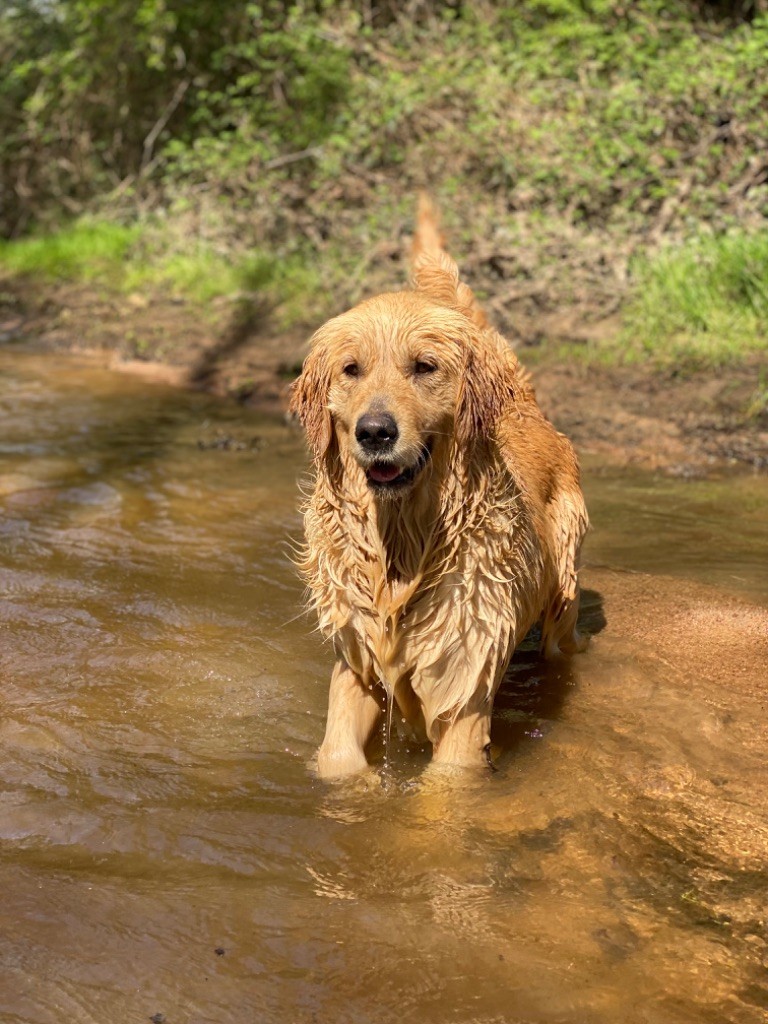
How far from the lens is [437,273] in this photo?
5410 millimetres

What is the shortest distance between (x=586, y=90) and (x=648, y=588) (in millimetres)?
7549

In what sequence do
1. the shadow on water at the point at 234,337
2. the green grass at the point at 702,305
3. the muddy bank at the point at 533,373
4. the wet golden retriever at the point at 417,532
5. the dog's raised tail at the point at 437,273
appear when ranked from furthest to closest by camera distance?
the shadow on water at the point at 234,337 < the green grass at the point at 702,305 < the muddy bank at the point at 533,373 < the dog's raised tail at the point at 437,273 < the wet golden retriever at the point at 417,532

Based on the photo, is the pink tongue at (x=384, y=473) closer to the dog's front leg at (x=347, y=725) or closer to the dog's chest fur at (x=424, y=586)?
the dog's chest fur at (x=424, y=586)

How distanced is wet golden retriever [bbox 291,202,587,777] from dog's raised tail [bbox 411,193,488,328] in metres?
0.96

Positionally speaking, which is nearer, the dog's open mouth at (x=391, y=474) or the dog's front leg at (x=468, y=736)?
the dog's open mouth at (x=391, y=474)

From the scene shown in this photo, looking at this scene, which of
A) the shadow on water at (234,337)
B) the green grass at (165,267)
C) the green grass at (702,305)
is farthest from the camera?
the green grass at (165,267)

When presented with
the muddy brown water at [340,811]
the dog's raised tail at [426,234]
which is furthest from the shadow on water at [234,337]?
the dog's raised tail at [426,234]

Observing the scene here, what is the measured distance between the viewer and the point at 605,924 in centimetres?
326

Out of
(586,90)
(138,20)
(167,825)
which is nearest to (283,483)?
(167,825)

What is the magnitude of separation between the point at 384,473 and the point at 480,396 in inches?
19.1

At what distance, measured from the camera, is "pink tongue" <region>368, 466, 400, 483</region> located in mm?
3850

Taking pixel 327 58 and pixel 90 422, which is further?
pixel 327 58

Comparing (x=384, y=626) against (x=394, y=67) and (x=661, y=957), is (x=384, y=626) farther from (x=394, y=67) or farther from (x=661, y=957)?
(x=394, y=67)

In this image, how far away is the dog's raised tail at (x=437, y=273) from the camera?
5.25 meters
